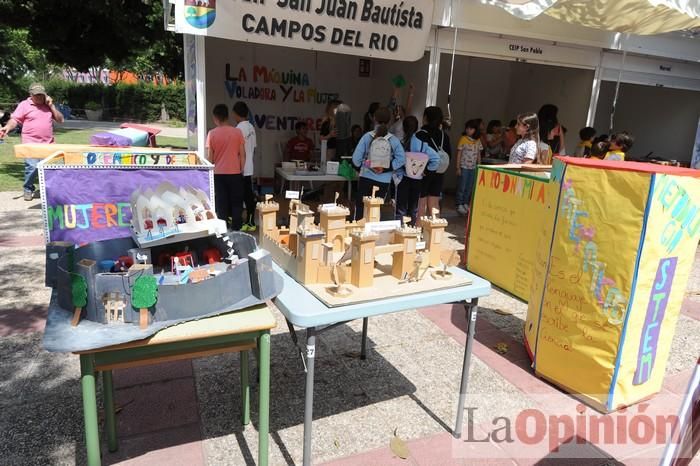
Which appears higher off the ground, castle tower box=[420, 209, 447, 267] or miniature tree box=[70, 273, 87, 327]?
castle tower box=[420, 209, 447, 267]

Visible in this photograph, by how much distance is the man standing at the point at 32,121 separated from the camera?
309 inches

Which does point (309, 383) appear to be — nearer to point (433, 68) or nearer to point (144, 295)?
point (144, 295)

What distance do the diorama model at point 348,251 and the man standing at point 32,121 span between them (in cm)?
692

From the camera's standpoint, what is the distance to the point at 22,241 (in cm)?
596

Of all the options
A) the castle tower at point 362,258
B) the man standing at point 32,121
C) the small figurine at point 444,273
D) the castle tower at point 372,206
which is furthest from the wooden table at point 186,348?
→ the man standing at point 32,121

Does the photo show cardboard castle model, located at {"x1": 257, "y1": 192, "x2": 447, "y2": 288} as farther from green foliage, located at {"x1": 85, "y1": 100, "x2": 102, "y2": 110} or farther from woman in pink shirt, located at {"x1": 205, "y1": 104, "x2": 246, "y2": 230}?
green foliage, located at {"x1": 85, "y1": 100, "x2": 102, "y2": 110}

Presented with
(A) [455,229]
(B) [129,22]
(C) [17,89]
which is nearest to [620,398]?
(A) [455,229]

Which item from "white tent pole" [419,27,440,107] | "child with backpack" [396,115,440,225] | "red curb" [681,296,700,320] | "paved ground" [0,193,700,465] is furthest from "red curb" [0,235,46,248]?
"red curb" [681,296,700,320]

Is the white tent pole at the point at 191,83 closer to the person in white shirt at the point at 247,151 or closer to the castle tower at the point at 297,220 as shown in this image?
the person in white shirt at the point at 247,151

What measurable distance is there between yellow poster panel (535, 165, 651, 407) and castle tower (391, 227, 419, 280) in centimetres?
123

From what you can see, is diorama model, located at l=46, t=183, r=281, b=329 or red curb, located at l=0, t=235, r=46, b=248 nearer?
diorama model, located at l=46, t=183, r=281, b=329

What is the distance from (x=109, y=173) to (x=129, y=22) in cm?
1310

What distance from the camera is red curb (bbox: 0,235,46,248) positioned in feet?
19.0

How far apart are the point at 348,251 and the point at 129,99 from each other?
107ft
